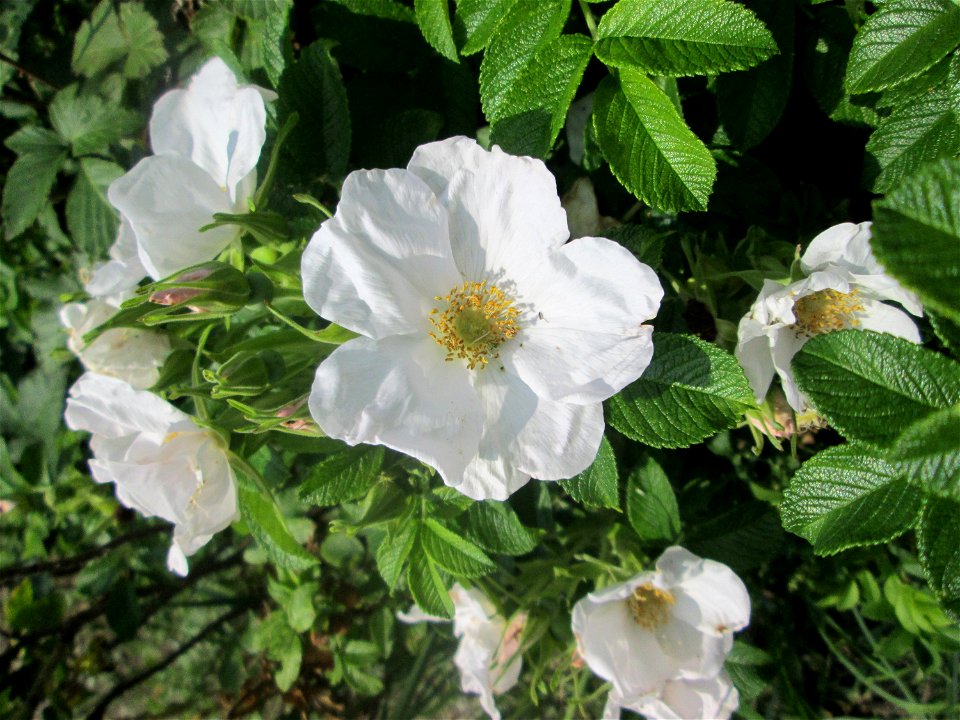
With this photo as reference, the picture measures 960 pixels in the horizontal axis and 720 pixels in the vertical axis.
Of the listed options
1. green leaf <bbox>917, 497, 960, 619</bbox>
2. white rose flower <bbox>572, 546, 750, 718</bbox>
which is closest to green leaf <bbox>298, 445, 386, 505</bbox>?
white rose flower <bbox>572, 546, 750, 718</bbox>

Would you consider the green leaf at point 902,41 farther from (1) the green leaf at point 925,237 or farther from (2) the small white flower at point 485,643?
(2) the small white flower at point 485,643

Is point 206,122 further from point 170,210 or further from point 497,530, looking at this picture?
point 497,530

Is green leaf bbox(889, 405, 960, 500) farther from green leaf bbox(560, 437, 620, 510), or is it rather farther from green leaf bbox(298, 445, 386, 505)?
green leaf bbox(298, 445, 386, 505)

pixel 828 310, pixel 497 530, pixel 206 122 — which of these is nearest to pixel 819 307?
pixel 828 310

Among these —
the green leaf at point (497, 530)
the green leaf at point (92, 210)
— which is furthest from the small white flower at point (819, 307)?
the green leaf at point (92, 210)

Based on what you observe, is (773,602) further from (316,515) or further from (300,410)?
(300,410)

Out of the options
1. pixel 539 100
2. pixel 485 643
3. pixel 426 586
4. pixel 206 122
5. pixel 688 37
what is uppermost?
pixel 688 37
